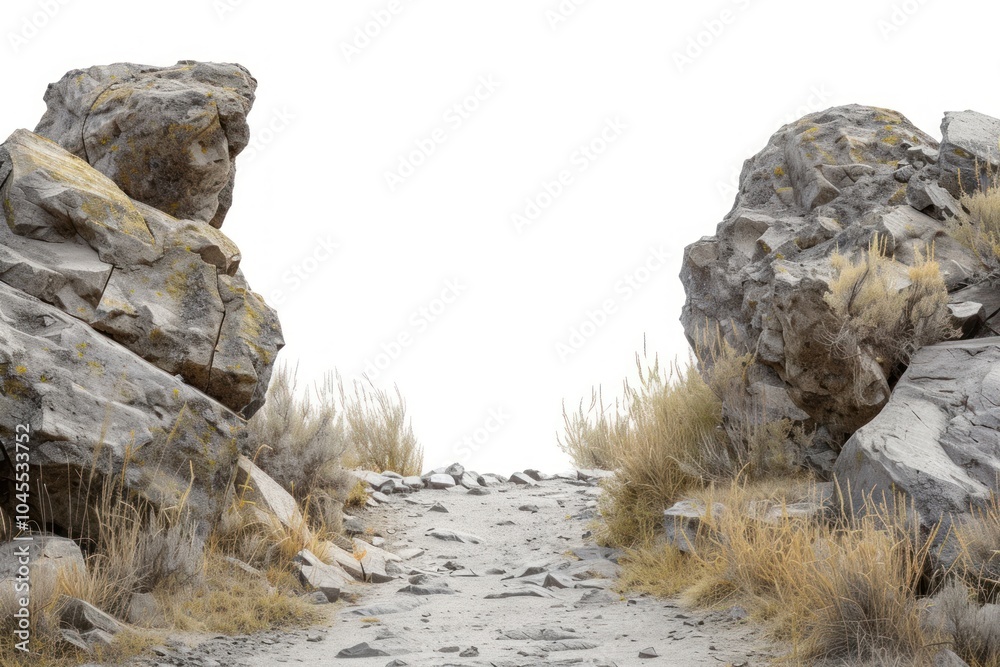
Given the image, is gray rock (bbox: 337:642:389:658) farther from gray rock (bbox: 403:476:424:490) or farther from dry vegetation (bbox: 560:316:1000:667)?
gray rock (bbox: 403:476:424:490)

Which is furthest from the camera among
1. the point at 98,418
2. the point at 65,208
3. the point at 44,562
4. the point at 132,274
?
the point at 132,274

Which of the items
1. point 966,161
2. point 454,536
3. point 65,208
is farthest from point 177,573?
point 966,161

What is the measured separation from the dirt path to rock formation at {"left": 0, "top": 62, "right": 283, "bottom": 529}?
57.5 inches

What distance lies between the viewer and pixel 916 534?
15.6 ft

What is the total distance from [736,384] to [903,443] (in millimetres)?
1980

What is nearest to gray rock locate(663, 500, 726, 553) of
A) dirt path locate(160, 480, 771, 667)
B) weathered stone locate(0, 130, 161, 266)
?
dirt path locate(160, 480, 771, 667)

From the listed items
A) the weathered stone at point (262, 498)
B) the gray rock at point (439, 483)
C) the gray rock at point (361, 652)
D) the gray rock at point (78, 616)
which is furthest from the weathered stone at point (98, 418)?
the gray rock at point (439, 483)

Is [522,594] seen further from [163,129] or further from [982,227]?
[163,129]

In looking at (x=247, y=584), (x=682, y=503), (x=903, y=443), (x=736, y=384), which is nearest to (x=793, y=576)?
(x=903, y=443)

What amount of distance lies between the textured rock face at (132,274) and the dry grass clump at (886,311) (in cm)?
450

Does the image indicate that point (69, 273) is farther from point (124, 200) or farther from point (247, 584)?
point (247, 584)

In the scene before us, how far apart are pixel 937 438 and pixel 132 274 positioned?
19.4ft

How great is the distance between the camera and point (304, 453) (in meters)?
8.45

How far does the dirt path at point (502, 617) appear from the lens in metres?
5.07
